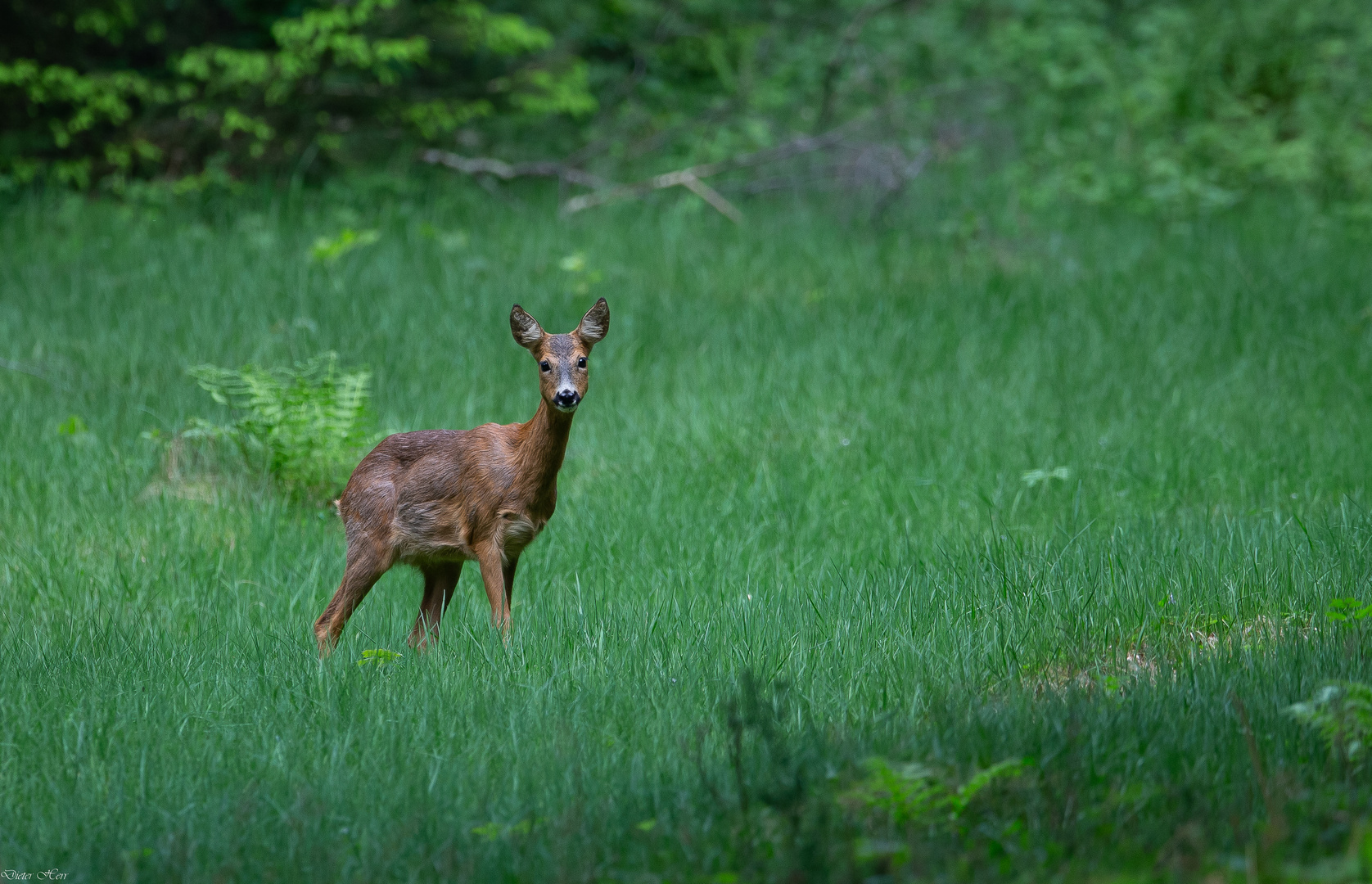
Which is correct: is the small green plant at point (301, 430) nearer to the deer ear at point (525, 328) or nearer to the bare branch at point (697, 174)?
the deer ear at point (525, 328)

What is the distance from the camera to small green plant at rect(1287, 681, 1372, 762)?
3.52 metres

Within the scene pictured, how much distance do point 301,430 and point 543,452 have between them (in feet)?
8.95

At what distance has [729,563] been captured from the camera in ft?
20.7

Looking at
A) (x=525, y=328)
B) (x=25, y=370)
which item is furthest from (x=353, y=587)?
(x=25, y=370)

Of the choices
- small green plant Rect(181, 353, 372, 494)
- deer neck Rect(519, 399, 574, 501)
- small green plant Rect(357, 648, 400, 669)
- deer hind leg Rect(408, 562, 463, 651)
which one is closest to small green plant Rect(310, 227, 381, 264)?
small green plant Rect(181, 353, 372, 494)

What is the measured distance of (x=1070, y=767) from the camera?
3461 mm

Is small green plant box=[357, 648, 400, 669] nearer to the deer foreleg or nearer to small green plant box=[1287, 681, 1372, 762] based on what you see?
the deer foreleg

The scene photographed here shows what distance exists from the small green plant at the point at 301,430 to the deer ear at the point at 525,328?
252 centimetres

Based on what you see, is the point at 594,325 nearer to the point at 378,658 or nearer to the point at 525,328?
the point at 525,328

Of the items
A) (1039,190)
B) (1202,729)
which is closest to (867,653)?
(1202,729)

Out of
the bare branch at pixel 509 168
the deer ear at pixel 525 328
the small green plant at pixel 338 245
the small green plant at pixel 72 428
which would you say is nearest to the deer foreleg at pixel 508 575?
the deer ear at pixel 525 328

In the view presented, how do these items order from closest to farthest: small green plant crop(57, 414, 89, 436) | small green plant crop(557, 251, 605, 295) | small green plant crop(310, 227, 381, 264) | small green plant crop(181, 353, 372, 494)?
small green plant crop(181, 353, 372, 494) < small green plant crop(57, 414, 89, 436) < small green plant crop(557, 251, 605, 295) < small green plant crop(310, 227, 381, 264)

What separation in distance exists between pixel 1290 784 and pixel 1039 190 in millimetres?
12000

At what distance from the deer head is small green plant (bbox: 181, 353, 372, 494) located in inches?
100
